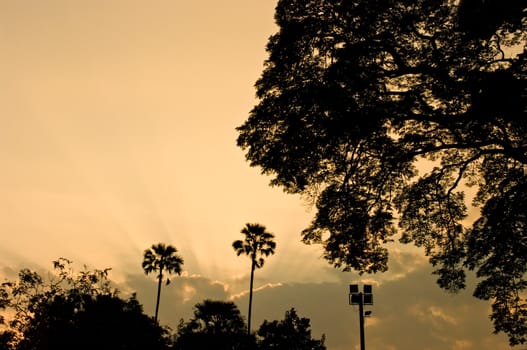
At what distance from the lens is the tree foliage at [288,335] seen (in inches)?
2228

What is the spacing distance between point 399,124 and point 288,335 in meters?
48.8

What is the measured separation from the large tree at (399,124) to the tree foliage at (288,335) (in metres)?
43.8

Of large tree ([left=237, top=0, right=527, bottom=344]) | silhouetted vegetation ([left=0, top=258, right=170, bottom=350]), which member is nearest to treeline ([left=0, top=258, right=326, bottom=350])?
silhouetted vegetation ([left=0, top=258, right=170, bottom=350])

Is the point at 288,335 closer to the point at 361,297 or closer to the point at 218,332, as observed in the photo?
the point at 218,332

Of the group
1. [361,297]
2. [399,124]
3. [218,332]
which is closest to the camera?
[399,124]

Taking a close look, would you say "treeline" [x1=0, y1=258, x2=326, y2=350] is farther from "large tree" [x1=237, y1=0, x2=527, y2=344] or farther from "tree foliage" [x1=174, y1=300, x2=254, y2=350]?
"large tree" [x1=237, y1=0, x2=527, y2=344]

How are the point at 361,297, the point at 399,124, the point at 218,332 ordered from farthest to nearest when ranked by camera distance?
the point at 218,332 → the point at 361,297 → the point at 399,124

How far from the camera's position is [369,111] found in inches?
530

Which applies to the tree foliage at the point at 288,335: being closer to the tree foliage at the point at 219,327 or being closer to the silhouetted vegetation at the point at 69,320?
the tree foliage at the point at 219,327

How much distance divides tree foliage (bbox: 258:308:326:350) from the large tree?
144 ft

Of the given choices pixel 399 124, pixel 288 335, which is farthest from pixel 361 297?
pixel 288 335

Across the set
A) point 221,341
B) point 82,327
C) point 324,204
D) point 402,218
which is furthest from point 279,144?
point 221,341

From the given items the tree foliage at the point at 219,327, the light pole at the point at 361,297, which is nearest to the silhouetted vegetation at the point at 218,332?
the tree foliage at the point at 219,327

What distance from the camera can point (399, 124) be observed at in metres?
14.5
